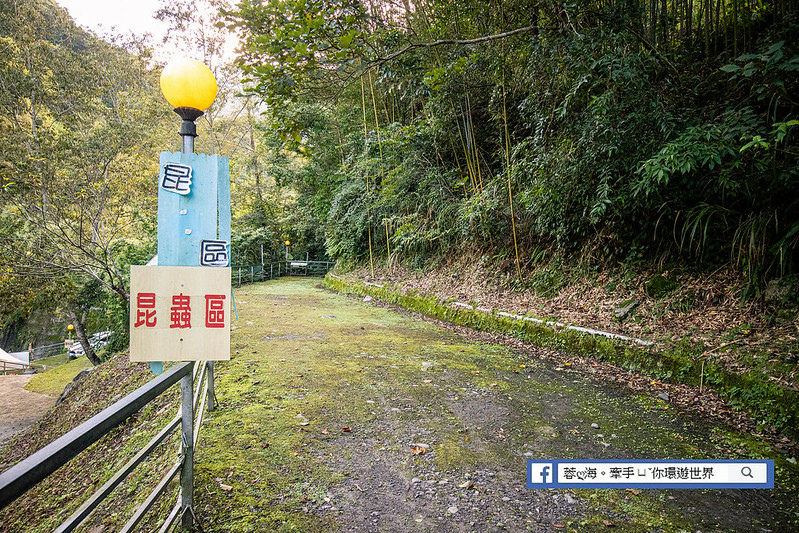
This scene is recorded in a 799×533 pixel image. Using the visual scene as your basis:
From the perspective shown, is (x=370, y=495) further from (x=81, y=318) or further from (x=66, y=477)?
(x=81, y=318)

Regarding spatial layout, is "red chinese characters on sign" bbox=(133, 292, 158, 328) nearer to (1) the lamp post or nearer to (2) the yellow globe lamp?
(1) the lamp post

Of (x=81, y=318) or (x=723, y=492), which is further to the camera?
(x=81, y=318)

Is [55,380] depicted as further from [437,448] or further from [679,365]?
[679,365]

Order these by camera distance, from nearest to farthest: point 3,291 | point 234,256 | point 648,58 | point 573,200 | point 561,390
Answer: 1. point 561,390
2. point 648,58
3. point 573,200
4. point 3,291
5. point 234,256

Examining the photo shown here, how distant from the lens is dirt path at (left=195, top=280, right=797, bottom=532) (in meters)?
1.98

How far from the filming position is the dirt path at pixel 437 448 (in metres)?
1.98

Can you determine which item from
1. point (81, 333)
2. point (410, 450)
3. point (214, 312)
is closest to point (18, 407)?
point (81, 333)

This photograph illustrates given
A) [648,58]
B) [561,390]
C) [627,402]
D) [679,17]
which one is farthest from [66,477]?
[679,17]

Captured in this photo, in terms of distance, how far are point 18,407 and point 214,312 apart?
14343 mm

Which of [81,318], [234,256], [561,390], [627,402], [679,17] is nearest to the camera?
[627,402]

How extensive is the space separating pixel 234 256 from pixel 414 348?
13.6m

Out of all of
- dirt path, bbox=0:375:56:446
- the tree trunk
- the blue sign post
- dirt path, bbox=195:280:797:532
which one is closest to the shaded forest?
dirt path, bbox=195:280:797:532

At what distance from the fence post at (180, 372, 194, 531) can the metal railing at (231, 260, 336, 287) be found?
45.8 ft

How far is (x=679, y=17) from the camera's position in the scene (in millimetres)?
5508
